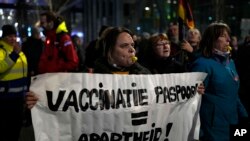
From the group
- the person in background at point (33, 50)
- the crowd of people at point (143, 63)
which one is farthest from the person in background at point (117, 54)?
the person in background at point (33, 50)

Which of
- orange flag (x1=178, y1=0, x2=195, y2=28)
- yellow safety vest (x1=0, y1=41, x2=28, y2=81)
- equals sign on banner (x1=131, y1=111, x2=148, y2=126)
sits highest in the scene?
orange flag (x1=178, y1=0, x2=195, y2=28)

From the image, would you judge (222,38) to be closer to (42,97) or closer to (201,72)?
(201,72)

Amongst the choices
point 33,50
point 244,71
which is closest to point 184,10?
point 244,71

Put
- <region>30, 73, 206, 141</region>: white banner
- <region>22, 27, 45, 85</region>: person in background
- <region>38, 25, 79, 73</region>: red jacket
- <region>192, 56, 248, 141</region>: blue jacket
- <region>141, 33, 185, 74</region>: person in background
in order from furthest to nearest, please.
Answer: <region>22, 27, 45, 85</region>: person in background, <region>38, 25, 79, 73</region>: red jacket, <region>141, 33, 185, 74</region>: person in background, <region>192, 56, 248, 141</region>: blue jacket, <region>30, 73, 206, 141</region>: white banner

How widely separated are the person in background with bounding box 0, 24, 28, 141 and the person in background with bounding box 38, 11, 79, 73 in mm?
946

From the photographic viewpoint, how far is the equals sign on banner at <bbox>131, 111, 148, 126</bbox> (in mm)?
3154

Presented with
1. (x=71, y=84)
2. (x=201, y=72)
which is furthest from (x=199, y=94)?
(x=71, y=84)

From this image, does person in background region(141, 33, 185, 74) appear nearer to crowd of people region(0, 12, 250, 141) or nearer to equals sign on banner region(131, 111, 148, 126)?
crowd of people region(0, 12, 250, 141)

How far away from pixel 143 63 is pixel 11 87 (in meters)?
1.59

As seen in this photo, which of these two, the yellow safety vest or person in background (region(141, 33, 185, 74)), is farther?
the yellow safety vest

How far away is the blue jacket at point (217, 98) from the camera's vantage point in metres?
3.57

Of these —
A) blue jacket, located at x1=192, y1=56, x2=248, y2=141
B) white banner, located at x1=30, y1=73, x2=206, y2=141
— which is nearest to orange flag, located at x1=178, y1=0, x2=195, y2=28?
blue jacket, located at x1=192, y1=56, x2=248, y2=141

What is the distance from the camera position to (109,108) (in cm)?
309

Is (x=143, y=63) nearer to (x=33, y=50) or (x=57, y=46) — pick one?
(x=57, y=46)
